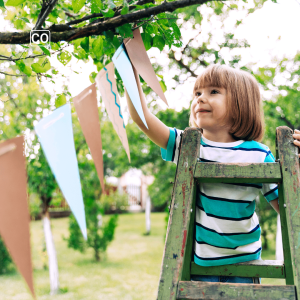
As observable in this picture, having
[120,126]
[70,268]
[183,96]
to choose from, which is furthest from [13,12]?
[70,268]

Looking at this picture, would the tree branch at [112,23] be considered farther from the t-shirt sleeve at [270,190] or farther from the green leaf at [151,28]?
the t-shirt sleeve at [270,190]

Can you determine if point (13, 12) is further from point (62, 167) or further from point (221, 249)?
point (221, 249)

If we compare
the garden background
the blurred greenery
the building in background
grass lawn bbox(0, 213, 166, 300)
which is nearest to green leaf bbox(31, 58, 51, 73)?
the garden background

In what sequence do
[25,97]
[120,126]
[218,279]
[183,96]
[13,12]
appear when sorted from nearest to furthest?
1. [120,126]
2. [218,279]
3. [13,12]
4. [183,96]
5. [25,97]

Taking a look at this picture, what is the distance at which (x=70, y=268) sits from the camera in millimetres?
7074

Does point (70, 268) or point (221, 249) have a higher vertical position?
point (221, 249)

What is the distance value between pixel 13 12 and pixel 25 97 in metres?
3.06

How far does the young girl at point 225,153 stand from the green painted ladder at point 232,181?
85 millimetres

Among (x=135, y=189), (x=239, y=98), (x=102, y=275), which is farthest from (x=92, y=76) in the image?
(x=135, y=189)

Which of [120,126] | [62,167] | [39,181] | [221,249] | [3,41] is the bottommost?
[39,181]

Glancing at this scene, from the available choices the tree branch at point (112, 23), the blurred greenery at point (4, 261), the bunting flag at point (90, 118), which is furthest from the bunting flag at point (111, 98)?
the blurred greenery at point (4, 261)

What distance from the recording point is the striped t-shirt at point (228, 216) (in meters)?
1.20

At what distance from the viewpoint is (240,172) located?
1031mm

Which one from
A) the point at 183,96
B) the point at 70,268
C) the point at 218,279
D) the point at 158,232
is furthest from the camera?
the point at 158,232
